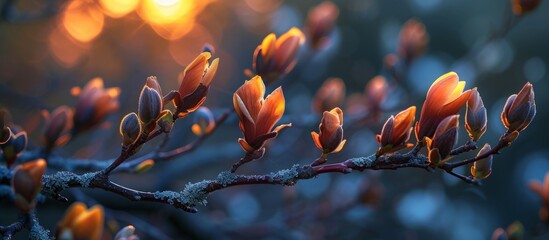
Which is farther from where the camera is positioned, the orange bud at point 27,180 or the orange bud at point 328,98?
the orange bud at point 328,98

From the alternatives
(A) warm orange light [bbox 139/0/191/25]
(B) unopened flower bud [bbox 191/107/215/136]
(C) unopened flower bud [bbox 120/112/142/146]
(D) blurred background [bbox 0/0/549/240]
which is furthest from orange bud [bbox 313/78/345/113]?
(A) warm orange light [bbox 139/0/191/25]

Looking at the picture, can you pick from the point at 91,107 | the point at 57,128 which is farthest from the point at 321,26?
the point at 57,128

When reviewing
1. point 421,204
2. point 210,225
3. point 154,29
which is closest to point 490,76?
point 421,204

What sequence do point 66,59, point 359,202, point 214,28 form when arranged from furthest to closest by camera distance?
point 214,28
point 66,59
point 359,202

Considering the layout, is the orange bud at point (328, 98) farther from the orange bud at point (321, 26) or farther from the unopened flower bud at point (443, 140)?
the unopened flower bud at point (443, 140)

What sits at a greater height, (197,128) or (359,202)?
(359,202)

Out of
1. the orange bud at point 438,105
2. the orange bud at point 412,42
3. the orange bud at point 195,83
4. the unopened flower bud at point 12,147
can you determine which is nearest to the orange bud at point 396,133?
the orange bud at point 438,105

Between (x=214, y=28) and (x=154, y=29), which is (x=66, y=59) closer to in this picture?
(x=154, y=29)
